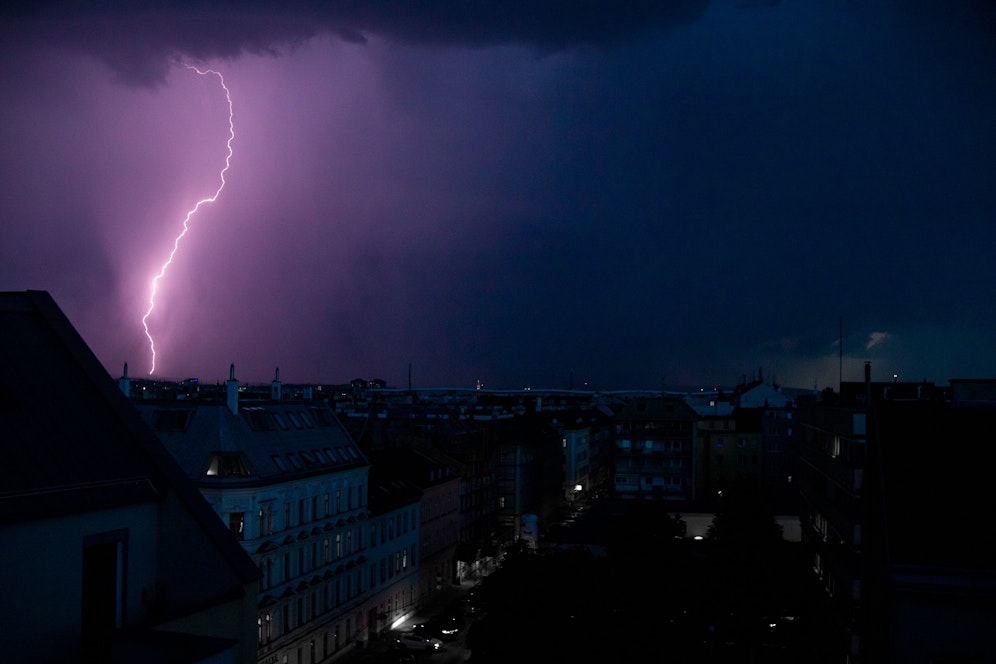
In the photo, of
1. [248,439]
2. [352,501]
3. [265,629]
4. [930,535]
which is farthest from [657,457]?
[930,535]

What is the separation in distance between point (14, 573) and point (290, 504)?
34.7 meters

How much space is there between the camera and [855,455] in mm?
35375

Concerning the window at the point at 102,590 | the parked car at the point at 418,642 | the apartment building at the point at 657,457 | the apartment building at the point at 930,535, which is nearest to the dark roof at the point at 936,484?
the apartment building at the point at 930,535

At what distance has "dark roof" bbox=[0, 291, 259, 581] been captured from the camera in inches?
312

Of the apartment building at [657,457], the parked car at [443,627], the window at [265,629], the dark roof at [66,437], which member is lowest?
the parked car at [443,627]

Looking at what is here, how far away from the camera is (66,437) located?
870 centimetres

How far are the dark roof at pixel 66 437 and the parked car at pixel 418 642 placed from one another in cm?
3617

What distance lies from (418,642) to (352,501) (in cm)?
915

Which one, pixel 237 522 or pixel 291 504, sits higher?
pixel 291 504

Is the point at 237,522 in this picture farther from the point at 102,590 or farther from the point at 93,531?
the point at 93,531

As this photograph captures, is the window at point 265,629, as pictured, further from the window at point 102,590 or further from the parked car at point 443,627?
the window at point 102,590

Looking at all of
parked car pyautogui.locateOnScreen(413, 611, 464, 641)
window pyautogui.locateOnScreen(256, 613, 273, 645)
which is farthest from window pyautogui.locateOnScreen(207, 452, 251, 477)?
parked car pyautogui.locateOnScreen(413, 611, 464, 641)

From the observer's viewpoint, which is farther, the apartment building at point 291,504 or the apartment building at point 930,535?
the apartment building at point 291,504

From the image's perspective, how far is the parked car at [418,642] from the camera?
43.3m
